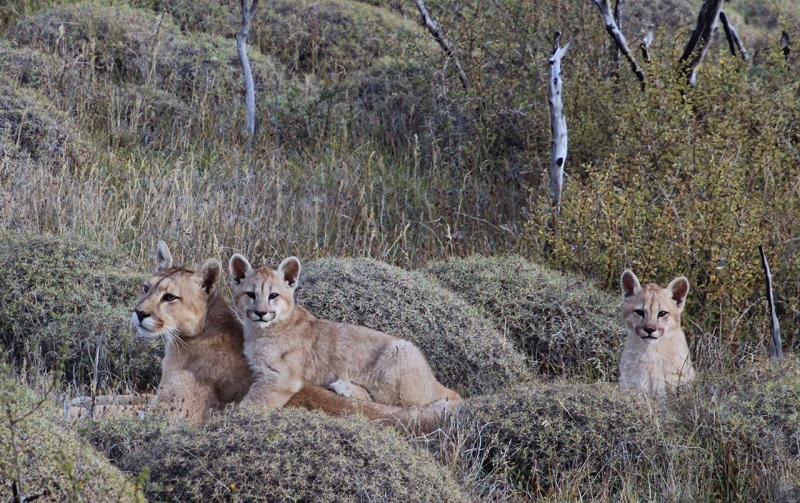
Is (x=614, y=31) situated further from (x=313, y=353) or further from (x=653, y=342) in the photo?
(x=313, y=353)

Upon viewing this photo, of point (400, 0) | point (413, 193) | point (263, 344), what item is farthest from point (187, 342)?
point (400, 0)

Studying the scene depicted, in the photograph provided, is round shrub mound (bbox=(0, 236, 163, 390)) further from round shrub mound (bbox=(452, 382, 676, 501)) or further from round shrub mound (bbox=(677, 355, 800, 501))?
round shrub mound (bbox=(677, 355, 800, 501))

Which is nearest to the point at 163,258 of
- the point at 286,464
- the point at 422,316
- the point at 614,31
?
the point at 422,316

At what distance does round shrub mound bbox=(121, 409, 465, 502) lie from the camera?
5469 millimetres

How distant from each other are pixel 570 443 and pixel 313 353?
2.06 meters

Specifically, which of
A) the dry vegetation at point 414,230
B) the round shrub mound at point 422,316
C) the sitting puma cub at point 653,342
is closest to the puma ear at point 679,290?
the sitting puma cub at point 653,342

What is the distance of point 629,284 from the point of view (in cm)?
862

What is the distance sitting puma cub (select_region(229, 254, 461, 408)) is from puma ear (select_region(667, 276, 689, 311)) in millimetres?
1980

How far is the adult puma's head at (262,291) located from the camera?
7.68 metres

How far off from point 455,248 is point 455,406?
438 centimetres

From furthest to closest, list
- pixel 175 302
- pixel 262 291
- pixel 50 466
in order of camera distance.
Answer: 1. pixel 262 291
2. pixel 175 302
3. pixel 50 466

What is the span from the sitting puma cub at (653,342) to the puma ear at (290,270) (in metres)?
2.58

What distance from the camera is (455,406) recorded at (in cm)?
729

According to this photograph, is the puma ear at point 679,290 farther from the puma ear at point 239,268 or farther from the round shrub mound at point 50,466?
the round shrub mound at point 50,466
